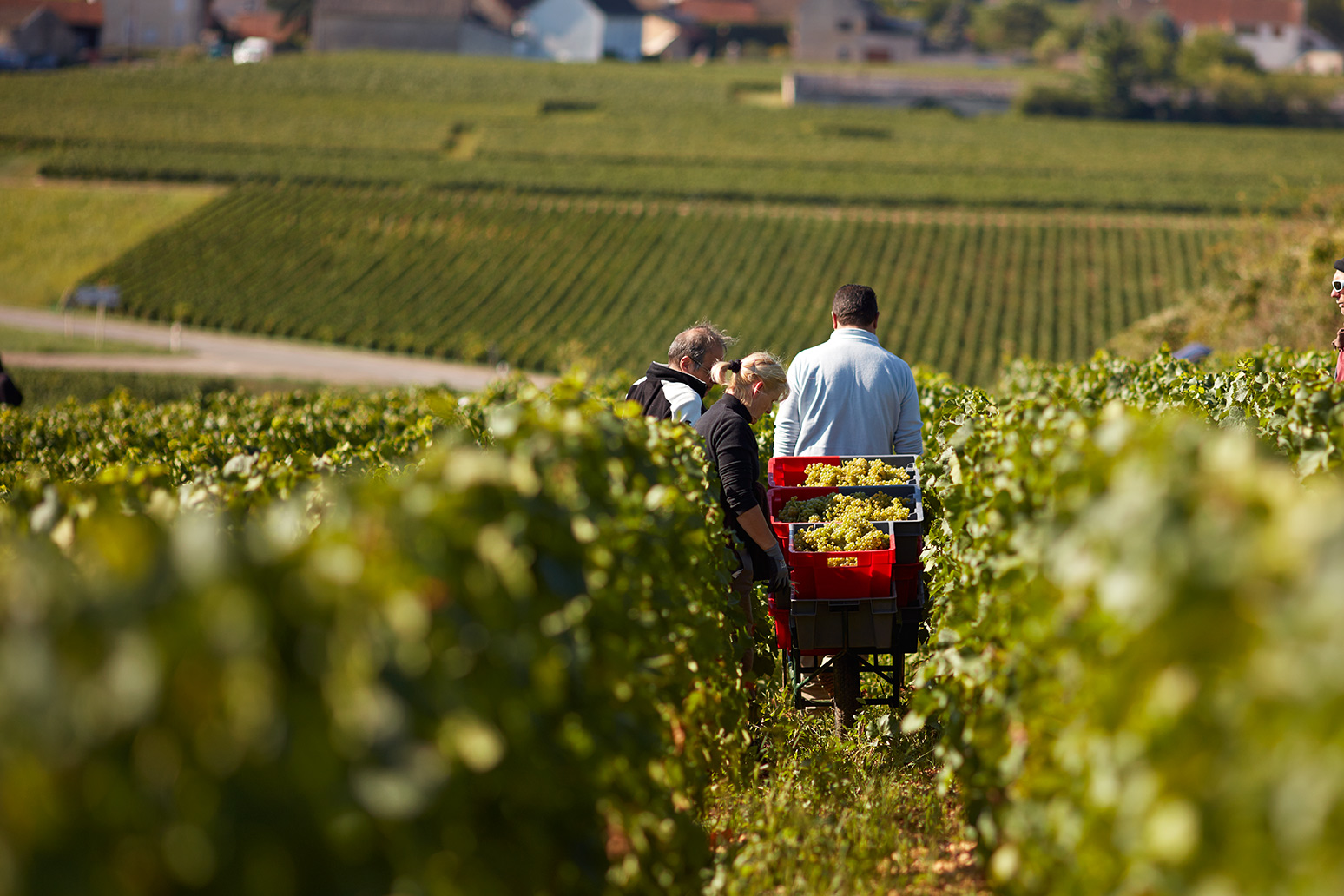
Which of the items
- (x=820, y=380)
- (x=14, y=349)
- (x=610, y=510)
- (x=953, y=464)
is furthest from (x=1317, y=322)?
(x=14, y=349)

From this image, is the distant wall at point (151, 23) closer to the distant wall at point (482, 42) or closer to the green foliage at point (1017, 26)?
the distant wall at point (482, 42)

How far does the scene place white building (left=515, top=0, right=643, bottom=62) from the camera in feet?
346

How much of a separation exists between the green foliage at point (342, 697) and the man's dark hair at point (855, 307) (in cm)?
338

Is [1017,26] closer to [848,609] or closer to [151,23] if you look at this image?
[151,23]

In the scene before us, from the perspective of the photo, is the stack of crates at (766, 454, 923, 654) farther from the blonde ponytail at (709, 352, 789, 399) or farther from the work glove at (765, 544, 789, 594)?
the blonde ponytail at (709, 352, 789, 399)

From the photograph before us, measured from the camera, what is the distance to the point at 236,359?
43.6 metres

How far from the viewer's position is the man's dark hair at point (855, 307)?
649cm

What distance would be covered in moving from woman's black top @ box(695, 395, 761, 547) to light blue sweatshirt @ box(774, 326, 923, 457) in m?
1.04

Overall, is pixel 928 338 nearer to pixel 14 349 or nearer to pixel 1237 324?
pixel 1237 324

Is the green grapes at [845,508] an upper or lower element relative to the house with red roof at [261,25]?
lower

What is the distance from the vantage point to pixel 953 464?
180 inches

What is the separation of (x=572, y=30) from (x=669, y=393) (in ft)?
351

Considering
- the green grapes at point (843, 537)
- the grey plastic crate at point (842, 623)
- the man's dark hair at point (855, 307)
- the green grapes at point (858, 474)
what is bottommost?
the grey plastic crate at point (842, 623)

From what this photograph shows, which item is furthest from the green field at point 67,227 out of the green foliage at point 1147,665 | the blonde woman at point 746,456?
the green foliage at point 1147,665
